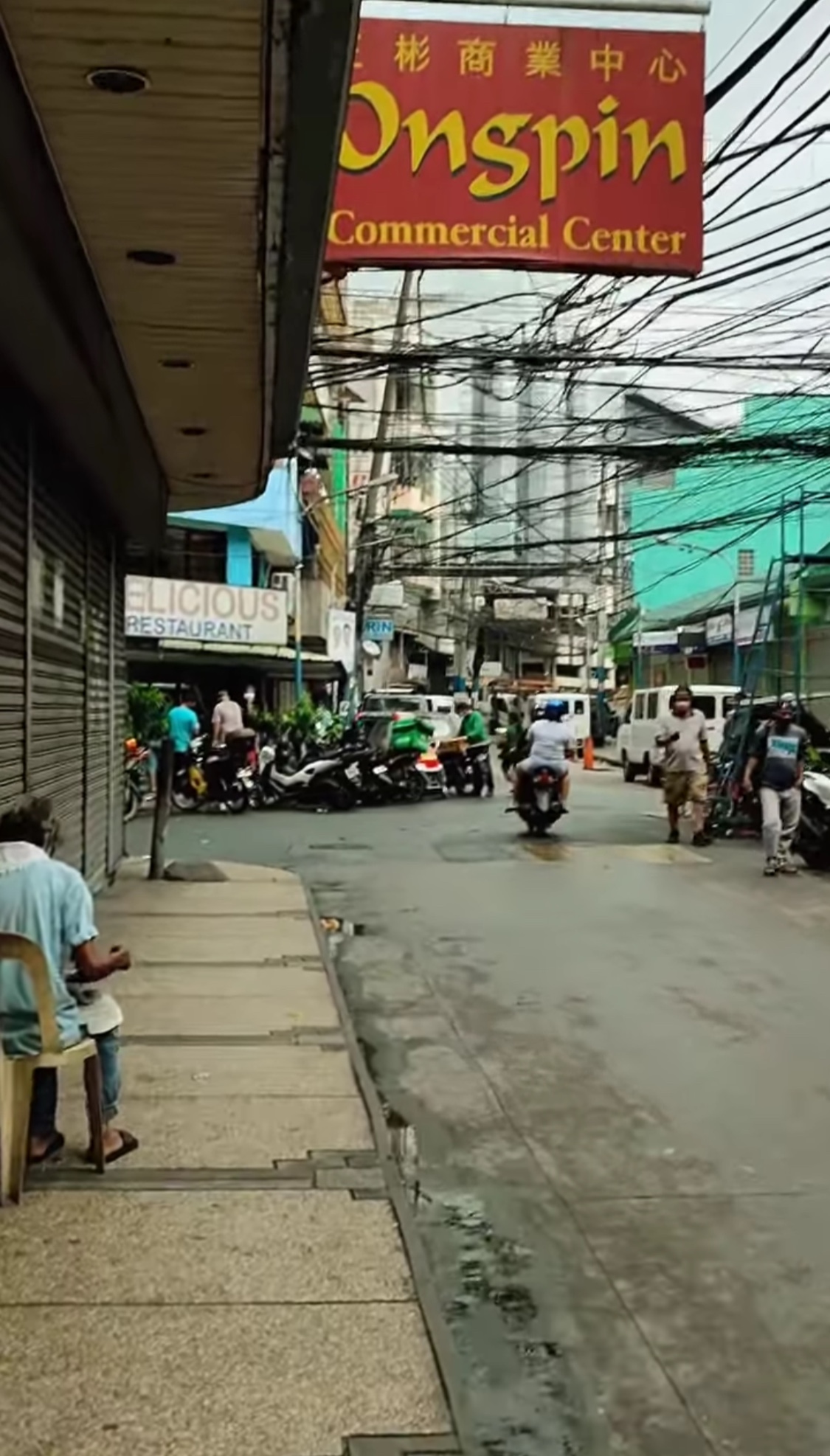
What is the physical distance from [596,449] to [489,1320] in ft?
36.9

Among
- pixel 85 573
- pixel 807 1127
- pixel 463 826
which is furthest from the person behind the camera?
pixel 463 826

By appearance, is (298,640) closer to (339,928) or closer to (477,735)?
(477,735)

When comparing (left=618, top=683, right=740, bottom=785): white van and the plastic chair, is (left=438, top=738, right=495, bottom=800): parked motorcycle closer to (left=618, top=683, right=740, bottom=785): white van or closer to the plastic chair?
(left=618, top=683, right=740, bottom=785): white van

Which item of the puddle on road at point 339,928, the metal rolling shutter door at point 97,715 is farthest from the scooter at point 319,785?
the puddle on road at point 339,928

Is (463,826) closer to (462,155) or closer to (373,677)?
(462,155)

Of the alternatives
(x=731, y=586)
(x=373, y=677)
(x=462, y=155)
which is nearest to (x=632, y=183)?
(x=462, y=155)

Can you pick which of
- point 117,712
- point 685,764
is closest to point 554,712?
point 685,764

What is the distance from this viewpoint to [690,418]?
2762 cm

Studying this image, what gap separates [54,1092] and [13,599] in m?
3.89

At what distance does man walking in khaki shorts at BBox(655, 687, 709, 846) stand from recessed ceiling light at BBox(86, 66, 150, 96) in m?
13.9

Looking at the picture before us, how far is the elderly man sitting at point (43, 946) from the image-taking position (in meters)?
4.97

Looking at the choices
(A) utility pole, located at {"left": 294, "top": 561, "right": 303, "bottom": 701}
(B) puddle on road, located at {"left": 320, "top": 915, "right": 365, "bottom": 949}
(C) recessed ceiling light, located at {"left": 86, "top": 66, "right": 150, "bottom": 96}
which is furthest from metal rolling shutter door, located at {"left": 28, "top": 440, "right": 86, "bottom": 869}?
(A) utility pole, located at {"left": 294, "top": 561, "right": 303, "bottom": 701}

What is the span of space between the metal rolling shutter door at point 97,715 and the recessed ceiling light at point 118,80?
8118mm

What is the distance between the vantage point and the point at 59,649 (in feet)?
34.1
